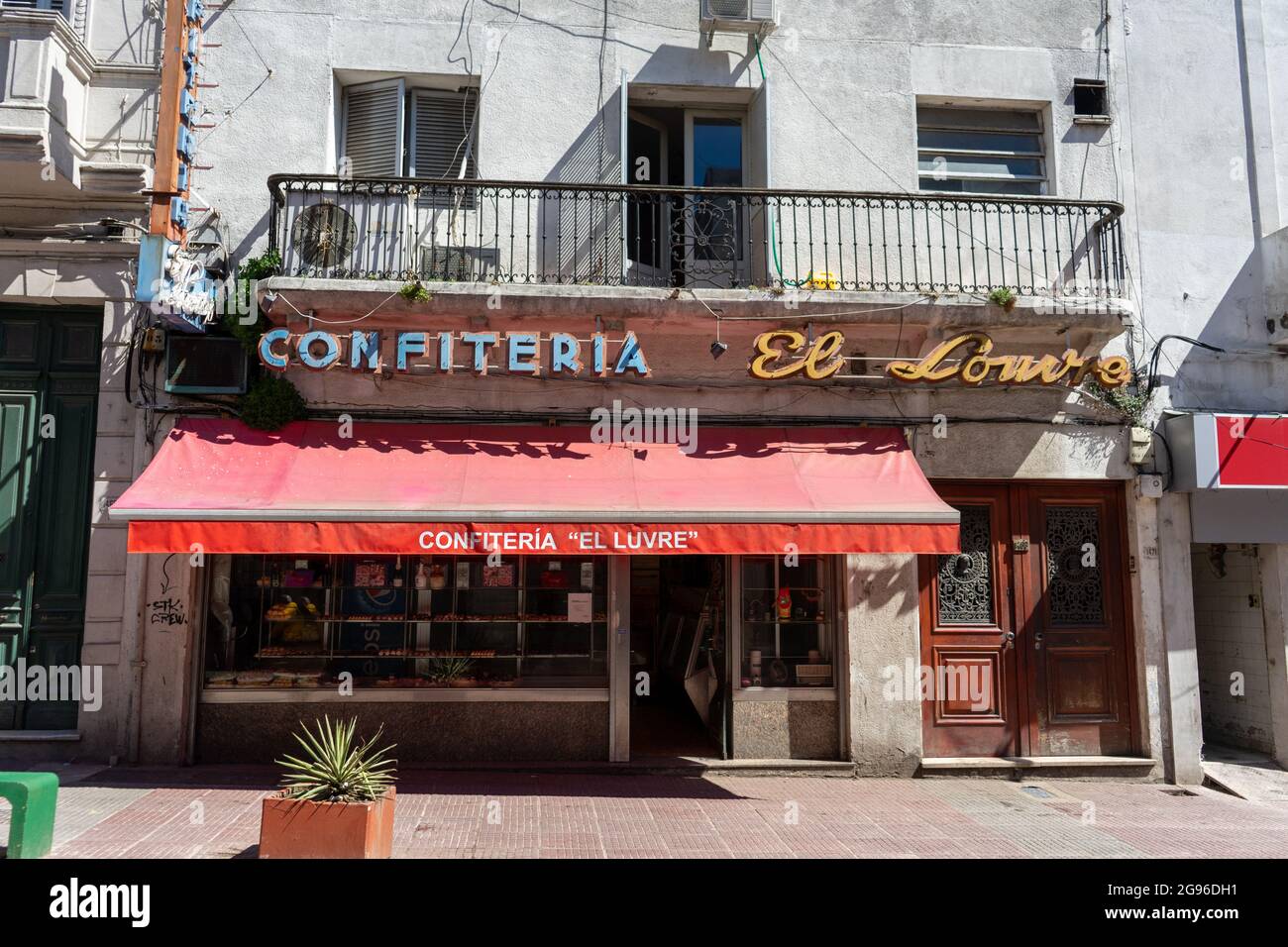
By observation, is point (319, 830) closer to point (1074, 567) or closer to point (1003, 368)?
point (1003, 368)

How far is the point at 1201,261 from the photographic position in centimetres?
985

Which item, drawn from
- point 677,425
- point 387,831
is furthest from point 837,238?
point 387,831

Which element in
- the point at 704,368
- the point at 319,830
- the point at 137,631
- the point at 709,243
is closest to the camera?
the point at 319,830

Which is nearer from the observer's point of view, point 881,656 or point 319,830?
point 319,830

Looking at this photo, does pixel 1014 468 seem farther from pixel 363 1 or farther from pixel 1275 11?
pixel 363 1

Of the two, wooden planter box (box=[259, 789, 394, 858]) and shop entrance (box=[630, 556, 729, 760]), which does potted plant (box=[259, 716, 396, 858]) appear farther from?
shop entrance (box=[630, 556, 729, 760])

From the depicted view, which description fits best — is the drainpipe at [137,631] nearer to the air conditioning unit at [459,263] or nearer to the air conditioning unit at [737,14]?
the air conditioning unit at [459,263]

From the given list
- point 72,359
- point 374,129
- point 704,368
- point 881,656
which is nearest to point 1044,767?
point 881,656

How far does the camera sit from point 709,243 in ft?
31.6

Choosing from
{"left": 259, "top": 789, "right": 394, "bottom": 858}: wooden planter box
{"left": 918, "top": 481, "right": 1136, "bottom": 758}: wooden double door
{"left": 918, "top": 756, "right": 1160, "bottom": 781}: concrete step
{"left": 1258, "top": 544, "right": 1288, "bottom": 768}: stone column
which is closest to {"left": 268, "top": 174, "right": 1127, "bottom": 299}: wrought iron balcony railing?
{"left": 918, "top": 481, "right": 1136, "bottom": 758}: wooden double door

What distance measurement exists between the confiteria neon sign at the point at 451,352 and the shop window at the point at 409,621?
201cm

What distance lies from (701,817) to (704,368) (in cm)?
437

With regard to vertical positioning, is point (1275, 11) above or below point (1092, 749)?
above

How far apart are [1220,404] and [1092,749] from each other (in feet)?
13.0
